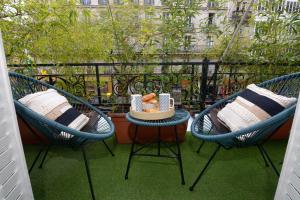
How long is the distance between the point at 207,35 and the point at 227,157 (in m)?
1.32

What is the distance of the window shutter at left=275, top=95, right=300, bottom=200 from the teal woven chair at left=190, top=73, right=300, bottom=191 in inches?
8.5

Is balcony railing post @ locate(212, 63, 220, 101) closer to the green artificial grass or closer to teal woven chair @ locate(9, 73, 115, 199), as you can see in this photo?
the green artificial grass

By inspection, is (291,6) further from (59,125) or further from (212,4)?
(59,125)

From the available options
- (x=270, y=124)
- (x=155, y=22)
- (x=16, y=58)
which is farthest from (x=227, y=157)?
(x=16, y=58)

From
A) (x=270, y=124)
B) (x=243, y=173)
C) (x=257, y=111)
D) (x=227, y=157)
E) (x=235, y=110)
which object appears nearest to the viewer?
(x=270, y=124)

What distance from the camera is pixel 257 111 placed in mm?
1258

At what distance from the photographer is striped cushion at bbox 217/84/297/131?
122 cm

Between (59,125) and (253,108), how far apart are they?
3.92 feet

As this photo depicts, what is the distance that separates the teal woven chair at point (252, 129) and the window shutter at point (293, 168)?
0.71ft

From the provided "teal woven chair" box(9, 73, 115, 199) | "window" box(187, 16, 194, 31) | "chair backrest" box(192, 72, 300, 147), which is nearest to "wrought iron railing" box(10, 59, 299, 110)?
"window" box(187, 16, 194, 31)

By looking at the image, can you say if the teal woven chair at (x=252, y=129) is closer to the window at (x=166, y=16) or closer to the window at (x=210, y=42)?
the window at (x=210, y=42)

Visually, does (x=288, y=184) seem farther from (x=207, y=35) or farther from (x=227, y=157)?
(x=207, y=35)

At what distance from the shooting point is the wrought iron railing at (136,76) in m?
2.13

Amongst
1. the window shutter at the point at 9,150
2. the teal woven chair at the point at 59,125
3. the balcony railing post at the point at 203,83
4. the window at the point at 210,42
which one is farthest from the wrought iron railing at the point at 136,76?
the window shutter at the point at 9,150
